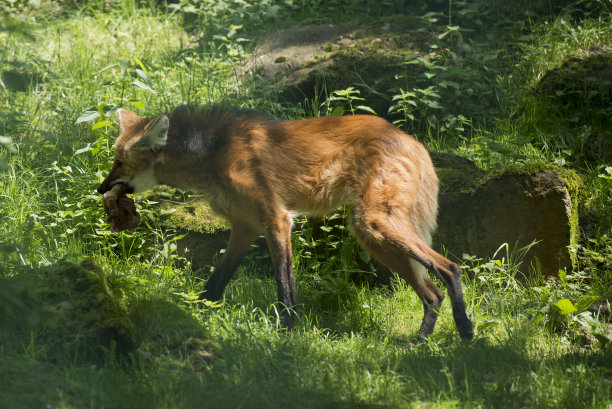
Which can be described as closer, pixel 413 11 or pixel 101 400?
pixel 101 400

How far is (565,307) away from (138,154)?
8.65 feet

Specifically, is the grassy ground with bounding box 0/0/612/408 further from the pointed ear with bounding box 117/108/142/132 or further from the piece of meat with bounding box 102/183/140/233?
the pointed ear with bounding box 117/108/142/132

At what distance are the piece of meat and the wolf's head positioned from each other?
0.15 ft

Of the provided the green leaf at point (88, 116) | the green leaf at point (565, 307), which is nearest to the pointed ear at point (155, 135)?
the green leaf at point (88, 116)

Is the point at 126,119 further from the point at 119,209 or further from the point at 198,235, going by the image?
the point at 198,235

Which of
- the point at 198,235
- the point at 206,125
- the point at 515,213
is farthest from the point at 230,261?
the point at 515,213

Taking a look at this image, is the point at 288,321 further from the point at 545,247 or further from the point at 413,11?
the point at 413,11

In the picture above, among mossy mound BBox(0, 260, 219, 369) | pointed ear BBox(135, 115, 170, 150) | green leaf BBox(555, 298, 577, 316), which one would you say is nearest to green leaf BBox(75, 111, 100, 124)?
pointed ear BBox(135, 115, 170, 150)

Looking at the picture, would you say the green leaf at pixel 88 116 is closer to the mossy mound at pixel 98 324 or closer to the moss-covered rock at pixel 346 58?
the mossy mound at pixel 98 324

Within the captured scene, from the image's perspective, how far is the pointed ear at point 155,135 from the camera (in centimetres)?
358

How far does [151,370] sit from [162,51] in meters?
4.83

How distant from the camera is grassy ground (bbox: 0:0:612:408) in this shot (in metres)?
2.55

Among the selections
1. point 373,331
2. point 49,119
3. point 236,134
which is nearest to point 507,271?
point 373,331

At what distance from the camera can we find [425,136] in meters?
5.42
